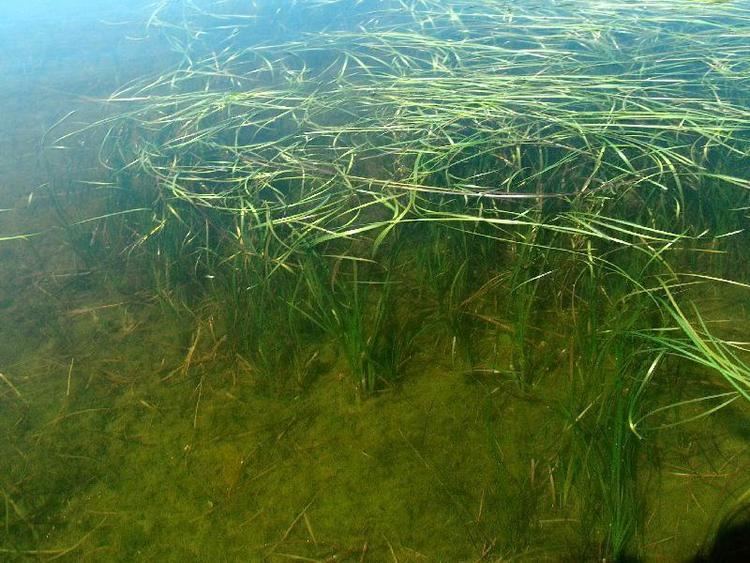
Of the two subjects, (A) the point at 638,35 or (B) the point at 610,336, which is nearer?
(B) the point at 610,336

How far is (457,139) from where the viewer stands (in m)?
2.54

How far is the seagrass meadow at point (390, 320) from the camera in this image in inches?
53.7

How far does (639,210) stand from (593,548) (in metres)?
1.29

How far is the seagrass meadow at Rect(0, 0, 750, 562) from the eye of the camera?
1363 millimetres

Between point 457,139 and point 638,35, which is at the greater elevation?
point 638,35

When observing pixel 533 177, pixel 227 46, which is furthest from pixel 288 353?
pixel 227 46

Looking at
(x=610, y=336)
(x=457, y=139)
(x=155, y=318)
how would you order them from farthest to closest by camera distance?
(x=457, y=139)
(x=155, y=318)
(x=610, y=336)

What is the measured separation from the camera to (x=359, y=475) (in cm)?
149

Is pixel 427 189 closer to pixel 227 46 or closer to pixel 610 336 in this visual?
pixel 610 336

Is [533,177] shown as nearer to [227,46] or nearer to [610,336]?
[610,336]

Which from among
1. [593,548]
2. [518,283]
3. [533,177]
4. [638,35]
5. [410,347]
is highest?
[638,35]

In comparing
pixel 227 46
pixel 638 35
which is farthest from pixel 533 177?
pixel 227 46

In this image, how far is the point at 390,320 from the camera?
6.08 ft

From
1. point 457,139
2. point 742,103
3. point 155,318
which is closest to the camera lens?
point 155,318
